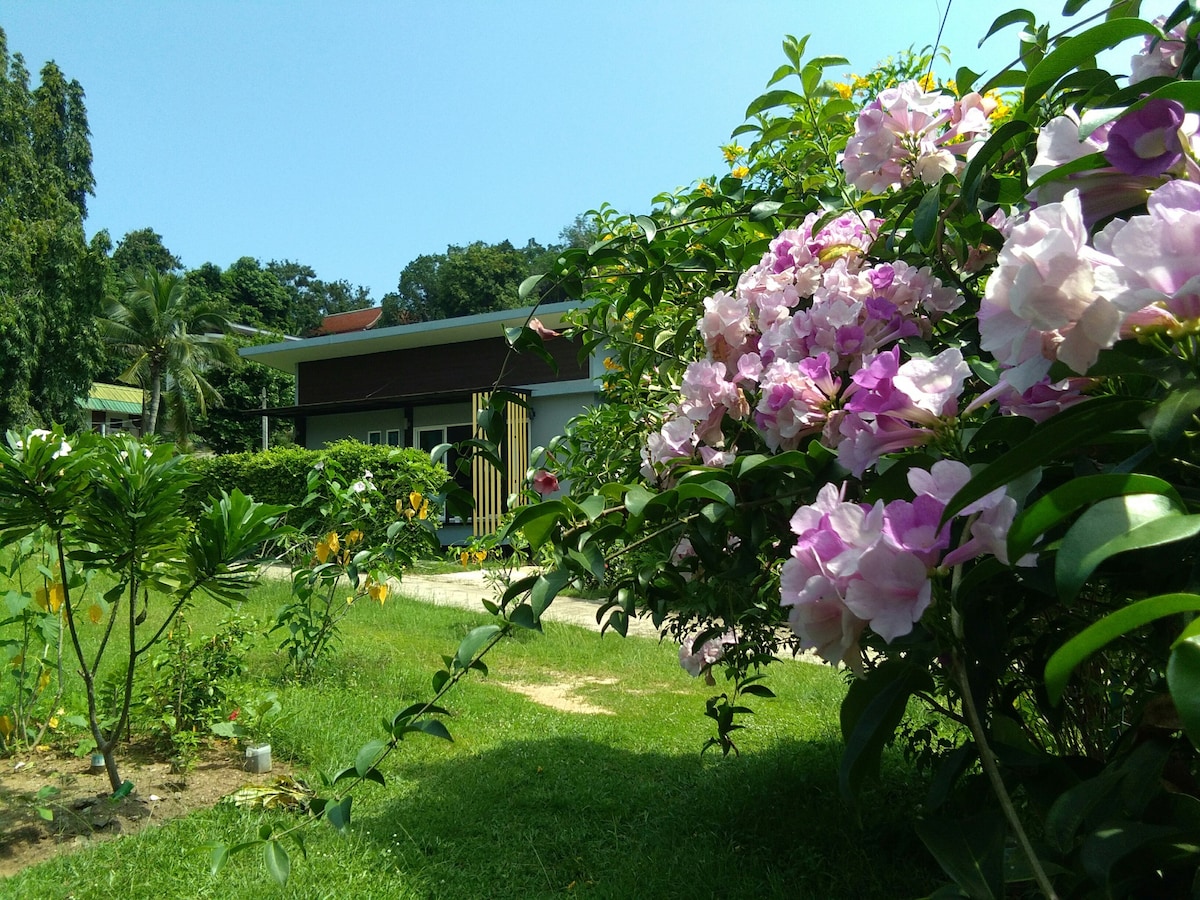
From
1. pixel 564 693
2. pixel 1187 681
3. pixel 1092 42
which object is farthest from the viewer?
pixel 564 693

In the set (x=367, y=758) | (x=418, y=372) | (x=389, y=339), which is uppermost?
(x=389, y=339)

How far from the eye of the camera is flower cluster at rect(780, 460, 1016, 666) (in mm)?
692

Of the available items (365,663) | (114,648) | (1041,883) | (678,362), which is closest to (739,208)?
(678,362)

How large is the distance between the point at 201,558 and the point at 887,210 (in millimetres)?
2417

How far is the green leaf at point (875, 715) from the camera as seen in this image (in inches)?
29.3

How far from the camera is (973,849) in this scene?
781 millimetres

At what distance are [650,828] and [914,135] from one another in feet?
7.84

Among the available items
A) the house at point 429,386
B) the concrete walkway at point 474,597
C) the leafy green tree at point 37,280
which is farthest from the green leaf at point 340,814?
the leafy green tree at point 37,280

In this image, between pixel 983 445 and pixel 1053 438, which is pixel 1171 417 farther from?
pixel 983 445

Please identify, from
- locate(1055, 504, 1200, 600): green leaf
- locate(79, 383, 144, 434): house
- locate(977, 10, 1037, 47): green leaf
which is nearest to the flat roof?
locate(977, 10, 1037, 47): green leaf

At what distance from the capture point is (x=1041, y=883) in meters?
0.65

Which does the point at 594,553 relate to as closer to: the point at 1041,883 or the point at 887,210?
the point at 1041,883

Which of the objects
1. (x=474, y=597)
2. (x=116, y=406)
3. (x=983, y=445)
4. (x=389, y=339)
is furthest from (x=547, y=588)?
(x=116, y=406)

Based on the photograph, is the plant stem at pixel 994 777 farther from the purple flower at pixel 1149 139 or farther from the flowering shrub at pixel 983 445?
the purple flower at pixel 1149 139
